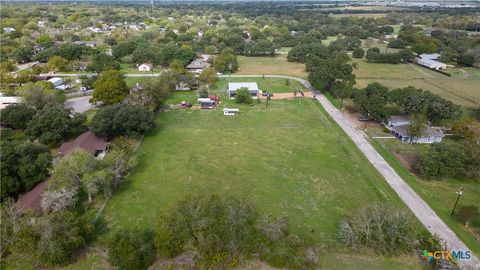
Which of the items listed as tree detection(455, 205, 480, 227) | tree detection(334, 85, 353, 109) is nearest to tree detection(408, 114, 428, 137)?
tree detection(334, 85, 353, 109)

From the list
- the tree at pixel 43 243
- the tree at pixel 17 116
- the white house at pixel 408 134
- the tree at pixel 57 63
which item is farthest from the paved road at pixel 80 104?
the white house at pixel 408 134

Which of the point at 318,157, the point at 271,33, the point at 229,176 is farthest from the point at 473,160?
the point at 271,33

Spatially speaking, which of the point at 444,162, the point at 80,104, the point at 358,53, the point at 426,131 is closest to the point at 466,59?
the point at 358,53

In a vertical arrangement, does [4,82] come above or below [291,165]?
above

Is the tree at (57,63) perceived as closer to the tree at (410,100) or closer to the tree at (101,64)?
the tree at (101,64)

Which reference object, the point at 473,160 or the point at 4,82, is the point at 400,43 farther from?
Answer: the point at 4,82
